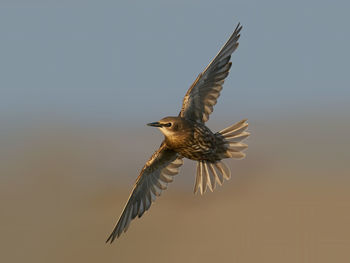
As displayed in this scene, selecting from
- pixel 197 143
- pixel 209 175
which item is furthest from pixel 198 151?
pixel 209 175

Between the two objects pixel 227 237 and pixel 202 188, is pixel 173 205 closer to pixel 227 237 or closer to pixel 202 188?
A: pixel 227 237

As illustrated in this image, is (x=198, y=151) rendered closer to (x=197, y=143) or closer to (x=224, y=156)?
(x=197, y=143)

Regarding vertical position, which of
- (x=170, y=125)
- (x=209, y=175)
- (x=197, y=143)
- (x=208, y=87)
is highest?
(x=208, y=87)

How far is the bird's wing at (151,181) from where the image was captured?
11.2 m

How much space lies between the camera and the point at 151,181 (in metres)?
11.5

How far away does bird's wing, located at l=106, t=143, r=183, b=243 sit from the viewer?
36.8 feet

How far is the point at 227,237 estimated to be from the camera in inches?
1219

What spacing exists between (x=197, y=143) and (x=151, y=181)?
4.82 feet

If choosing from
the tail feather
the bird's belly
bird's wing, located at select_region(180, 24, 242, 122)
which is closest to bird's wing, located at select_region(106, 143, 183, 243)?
the tail feather

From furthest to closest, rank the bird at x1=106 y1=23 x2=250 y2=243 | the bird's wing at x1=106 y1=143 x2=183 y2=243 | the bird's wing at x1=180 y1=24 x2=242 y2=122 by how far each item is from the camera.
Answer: the bird's wing at x1=106 y1=143 x2=183 y2=243 < the bird's wing at x1=180 y1=24 x2=242 y2=122 < the bird at x1=106 y1=23 x2=250 y2=243

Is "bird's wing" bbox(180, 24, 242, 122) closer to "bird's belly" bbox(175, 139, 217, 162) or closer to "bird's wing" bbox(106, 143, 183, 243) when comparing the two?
"bird's belly" bbox(175, 139, 217, 162)

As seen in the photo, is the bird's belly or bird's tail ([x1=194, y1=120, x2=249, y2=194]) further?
bird's tail ([x1=194, y1=120, x2=249, y2=194])

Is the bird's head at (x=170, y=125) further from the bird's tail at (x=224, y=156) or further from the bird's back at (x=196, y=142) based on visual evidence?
the bird's tail at (x=224, y=156)

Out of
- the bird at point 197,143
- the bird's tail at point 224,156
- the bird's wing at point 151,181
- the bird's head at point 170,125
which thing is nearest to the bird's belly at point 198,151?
the bird at point 197,143
